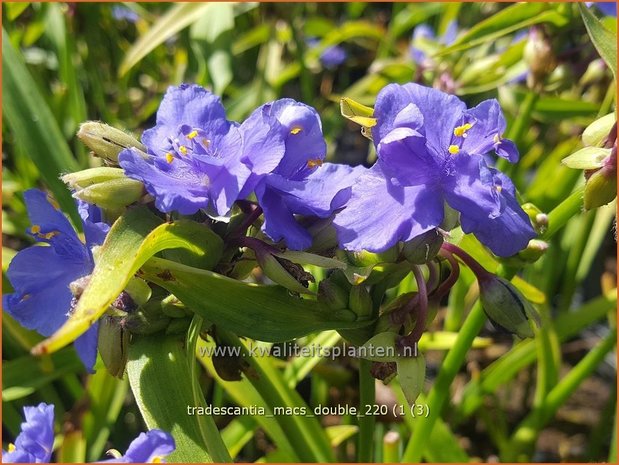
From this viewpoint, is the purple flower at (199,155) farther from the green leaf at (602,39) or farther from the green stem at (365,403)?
the green leaf at (602,39)

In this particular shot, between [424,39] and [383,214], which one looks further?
[424,39]

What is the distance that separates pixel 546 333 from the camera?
1.07 m

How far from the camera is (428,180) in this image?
542 millimetres

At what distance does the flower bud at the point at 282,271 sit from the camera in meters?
0.53

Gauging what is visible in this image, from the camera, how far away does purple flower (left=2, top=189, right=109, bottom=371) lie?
0.61 m

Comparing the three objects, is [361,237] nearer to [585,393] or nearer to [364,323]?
[364,323]

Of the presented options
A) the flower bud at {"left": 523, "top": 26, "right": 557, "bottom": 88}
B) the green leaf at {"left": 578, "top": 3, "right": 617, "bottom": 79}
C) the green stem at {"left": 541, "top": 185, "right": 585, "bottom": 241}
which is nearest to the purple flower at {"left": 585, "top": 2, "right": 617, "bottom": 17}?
the flower bud at {"left": 523, "top": 26, "right": 557, "bottom": 88}

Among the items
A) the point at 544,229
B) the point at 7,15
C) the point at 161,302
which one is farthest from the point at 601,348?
the point at 7,15

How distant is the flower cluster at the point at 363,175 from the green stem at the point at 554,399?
568 millimetres

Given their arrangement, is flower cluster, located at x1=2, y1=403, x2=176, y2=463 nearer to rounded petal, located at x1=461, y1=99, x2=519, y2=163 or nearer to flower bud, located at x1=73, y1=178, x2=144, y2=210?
flower bud, located at x1=73, y1=178, x2=144, y2=210

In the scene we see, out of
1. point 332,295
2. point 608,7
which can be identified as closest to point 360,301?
point 332,295

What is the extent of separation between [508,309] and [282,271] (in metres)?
0.19

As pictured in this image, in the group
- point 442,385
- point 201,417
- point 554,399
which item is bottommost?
point 554,399

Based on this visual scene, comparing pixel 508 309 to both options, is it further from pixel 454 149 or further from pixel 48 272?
pixel 48 272
